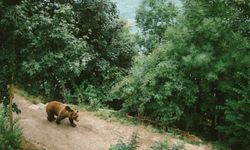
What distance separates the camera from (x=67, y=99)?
19406 mm

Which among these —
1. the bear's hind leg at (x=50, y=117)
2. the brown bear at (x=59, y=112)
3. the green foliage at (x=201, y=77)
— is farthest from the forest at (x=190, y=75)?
the bear's hind leg at (x=50, y=117)

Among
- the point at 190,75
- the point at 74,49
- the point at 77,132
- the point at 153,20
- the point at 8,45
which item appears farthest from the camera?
the point at 153,20

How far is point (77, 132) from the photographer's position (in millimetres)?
14562

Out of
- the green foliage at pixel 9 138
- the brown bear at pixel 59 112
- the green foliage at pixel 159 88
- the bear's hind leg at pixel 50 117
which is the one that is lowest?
the green foliage at pixel 9 138

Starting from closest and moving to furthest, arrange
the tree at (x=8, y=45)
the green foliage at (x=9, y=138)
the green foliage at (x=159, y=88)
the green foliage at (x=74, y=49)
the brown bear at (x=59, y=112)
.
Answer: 1. the tree at (x=8, y=45)
2. the green foliage at (x=74, y=49)
3. the green foliage at (x=9, y=138)
4. the brown bear at (x=59, y=112)
5. the green foliage at (x=159, y=88)

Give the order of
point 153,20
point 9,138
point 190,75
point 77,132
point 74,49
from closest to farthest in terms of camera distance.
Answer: point 74,49, point 9,138, point 77,132, point 190,75, point 153,20

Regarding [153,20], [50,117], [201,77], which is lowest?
[50,117]

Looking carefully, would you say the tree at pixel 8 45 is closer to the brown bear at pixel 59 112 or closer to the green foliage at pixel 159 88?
the brown bear at pixel 59 112

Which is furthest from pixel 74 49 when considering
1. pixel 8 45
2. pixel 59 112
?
pixel 59 112

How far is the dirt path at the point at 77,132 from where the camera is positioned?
13.5 metres

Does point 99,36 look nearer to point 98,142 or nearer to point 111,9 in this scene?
point 111,9

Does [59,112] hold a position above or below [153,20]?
below

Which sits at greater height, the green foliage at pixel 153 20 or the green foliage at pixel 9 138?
the green foliage at pixel 153 20

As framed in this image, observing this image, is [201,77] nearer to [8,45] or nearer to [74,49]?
[74,49]
